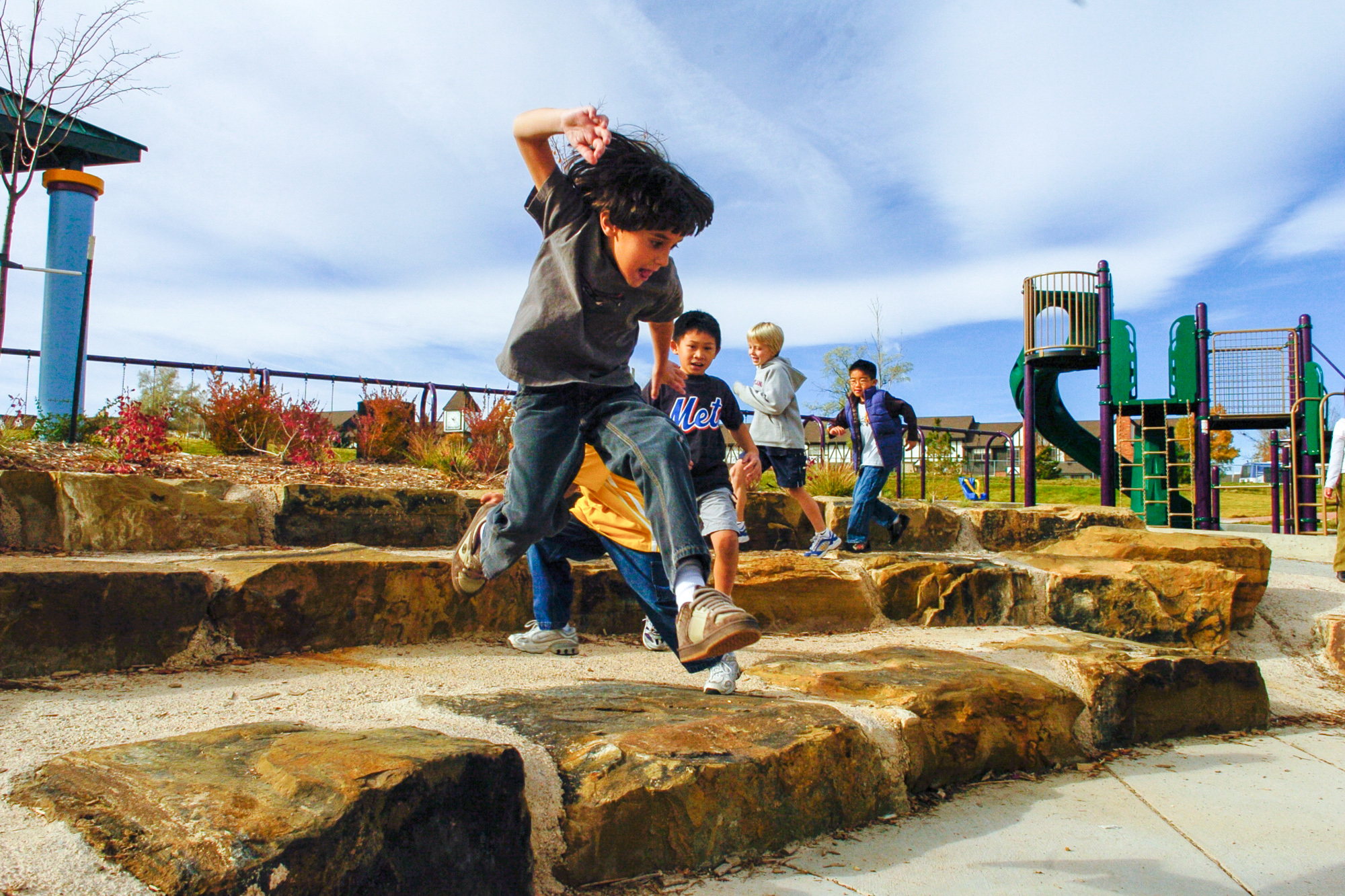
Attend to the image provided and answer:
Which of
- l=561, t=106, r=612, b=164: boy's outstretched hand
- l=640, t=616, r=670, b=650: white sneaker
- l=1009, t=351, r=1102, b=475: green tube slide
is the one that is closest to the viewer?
l=561, t=106, r=612, b=164: boy's outstretched hand

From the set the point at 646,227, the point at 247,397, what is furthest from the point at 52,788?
the point at 247,397

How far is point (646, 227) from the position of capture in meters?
2.06

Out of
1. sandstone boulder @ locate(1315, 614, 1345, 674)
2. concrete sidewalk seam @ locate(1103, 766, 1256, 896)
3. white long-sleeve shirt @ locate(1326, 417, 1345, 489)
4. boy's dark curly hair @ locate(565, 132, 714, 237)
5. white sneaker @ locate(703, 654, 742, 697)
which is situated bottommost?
concrete sidewalk seam @ locate(1103, 766, 1256, 896)

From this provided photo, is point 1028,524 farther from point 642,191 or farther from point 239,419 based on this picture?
point 239,419

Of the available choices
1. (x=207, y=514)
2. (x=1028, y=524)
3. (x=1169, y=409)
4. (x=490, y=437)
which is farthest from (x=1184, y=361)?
(x=207, y=514)

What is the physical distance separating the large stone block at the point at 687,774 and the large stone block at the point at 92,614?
35.0 inches

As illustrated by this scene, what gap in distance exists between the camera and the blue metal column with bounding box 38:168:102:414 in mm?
7395

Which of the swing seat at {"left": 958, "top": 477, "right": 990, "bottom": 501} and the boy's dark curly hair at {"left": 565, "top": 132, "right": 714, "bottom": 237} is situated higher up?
the boy's dark curly hair at {"left": 565, "top": 132, "right": 714, "bottom": 237}

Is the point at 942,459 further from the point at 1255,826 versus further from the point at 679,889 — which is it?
the point at 679,889

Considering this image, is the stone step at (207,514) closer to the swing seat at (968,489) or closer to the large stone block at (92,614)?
the large stone block at (92,614)

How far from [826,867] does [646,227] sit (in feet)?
5.17

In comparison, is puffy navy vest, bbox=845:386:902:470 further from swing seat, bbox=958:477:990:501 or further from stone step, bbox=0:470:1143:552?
swing seat, bbox=958:477:990:501

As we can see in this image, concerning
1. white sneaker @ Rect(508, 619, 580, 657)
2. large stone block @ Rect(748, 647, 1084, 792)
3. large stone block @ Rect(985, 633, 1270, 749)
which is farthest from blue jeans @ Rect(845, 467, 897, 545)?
white sneaker @ Rect(508, 619, 580, 657)

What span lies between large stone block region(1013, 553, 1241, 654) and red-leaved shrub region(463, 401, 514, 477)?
369 cm
